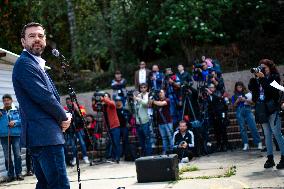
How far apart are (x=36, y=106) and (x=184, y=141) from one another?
692 cm

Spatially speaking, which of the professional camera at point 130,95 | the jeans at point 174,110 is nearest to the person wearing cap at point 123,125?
the professional camera at point 130,95

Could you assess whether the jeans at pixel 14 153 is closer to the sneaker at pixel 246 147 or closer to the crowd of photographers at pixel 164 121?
the crowd of photographers at pixel 164 121

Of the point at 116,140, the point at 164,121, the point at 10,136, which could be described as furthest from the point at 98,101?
the point at 10,136

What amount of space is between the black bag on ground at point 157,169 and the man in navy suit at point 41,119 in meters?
3.72

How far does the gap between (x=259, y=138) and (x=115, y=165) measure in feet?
12.5

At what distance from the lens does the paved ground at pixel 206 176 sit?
6937 mm

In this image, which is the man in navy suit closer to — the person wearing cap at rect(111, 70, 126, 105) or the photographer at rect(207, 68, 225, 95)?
the photographer at rect(207, 68, 225, 95)

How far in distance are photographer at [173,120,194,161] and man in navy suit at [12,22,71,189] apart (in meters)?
6.62

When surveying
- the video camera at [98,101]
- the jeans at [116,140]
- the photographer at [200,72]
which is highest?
the photographer at [200,72]

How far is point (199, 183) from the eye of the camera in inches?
285

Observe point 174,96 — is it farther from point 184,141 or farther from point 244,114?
point 184,141

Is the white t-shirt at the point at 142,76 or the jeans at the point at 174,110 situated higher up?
the white t-shirt at the point at 142,76

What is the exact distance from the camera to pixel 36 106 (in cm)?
394

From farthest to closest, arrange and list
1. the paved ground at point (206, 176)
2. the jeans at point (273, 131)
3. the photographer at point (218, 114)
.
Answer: the photographer at point (218, 114) < the jeans at point (273, 131) < the paved ground at point (206, 176)
